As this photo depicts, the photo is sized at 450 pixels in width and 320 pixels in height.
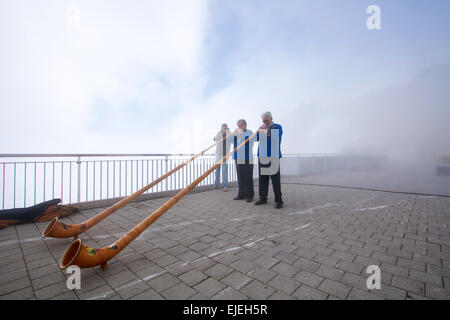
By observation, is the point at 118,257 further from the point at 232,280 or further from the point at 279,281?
the point at 279,281

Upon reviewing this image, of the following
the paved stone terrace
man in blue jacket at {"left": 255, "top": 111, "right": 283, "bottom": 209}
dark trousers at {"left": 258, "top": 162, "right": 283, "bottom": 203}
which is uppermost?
man in blue jacket at {"left": 255, "top": 111, "right": 283, "bottom": 209}

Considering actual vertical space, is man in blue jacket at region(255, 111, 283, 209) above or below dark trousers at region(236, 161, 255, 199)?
above

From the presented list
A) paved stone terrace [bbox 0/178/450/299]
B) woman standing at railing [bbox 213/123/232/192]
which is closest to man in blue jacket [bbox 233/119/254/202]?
woman standing at railing [bbox 213/123/232/192]

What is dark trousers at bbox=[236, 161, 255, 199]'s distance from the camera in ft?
16.5

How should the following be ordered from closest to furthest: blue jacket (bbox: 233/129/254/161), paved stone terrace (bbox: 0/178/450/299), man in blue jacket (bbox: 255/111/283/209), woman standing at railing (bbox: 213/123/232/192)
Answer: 1. paved stone terrace (bbox: 0/178/450/299)
2. man in blue jacket (bbox: 255/111/283/209)
3. blue jacket (bbox: 233/129/254/161)
4. woman standing at railing (bbox: 213/123/232/192)

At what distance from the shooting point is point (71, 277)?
5.78 feet

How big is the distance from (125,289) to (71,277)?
57 cm

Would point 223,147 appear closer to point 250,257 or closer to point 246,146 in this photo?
point 246,146

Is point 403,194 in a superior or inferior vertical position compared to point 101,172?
inferior

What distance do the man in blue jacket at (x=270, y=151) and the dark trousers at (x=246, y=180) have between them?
1.98 feet

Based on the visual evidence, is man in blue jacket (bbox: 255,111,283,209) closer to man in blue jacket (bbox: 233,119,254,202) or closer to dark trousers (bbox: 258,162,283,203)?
dark trousers (bbox: 258,162,283,203)

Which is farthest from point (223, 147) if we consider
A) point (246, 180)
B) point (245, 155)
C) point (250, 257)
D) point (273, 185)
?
point (250, 257)

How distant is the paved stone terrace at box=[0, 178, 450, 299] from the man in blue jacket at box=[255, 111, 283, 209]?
66cm
